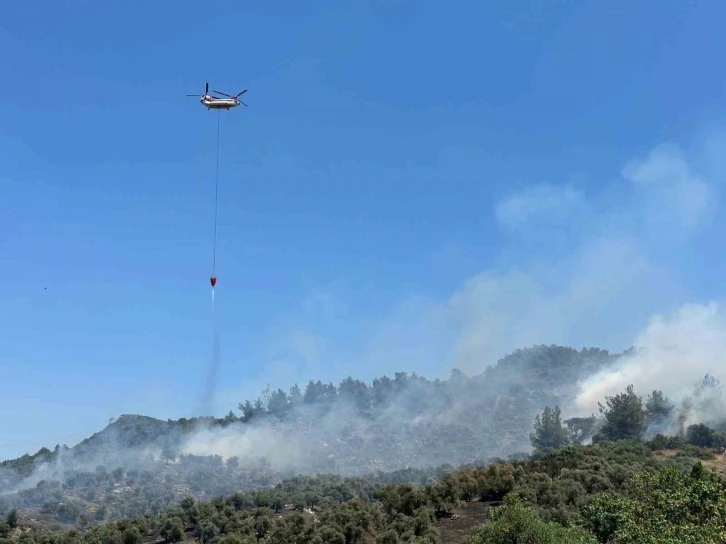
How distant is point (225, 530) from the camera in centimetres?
7062

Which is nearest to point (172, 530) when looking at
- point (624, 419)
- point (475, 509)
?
point (475, 509)

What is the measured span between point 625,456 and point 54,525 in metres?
95.0

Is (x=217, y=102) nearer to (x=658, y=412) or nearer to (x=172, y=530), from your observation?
(x=172, y=530)

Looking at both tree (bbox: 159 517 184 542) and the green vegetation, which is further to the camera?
tree (bbox: 159 517 184 542)

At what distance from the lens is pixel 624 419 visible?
168 metres

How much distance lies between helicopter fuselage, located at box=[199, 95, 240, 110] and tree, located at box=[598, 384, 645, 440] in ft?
469

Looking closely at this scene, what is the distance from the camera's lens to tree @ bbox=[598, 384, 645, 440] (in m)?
167

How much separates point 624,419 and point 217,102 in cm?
14624

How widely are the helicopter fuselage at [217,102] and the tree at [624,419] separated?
142955 millimetres

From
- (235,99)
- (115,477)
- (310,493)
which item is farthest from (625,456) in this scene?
(115,477)

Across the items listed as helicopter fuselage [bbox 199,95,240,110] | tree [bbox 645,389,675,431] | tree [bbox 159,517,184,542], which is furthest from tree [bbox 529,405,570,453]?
helicopter fuselage [bbox 199,95,240,110]

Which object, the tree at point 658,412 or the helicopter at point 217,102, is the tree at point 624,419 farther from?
the helicopter at point 217,102

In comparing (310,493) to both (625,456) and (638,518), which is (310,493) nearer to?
(625,456)

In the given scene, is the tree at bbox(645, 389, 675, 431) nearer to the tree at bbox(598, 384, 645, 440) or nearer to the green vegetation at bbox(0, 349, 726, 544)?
the tree at bbox(598, 384, 645, 440)
